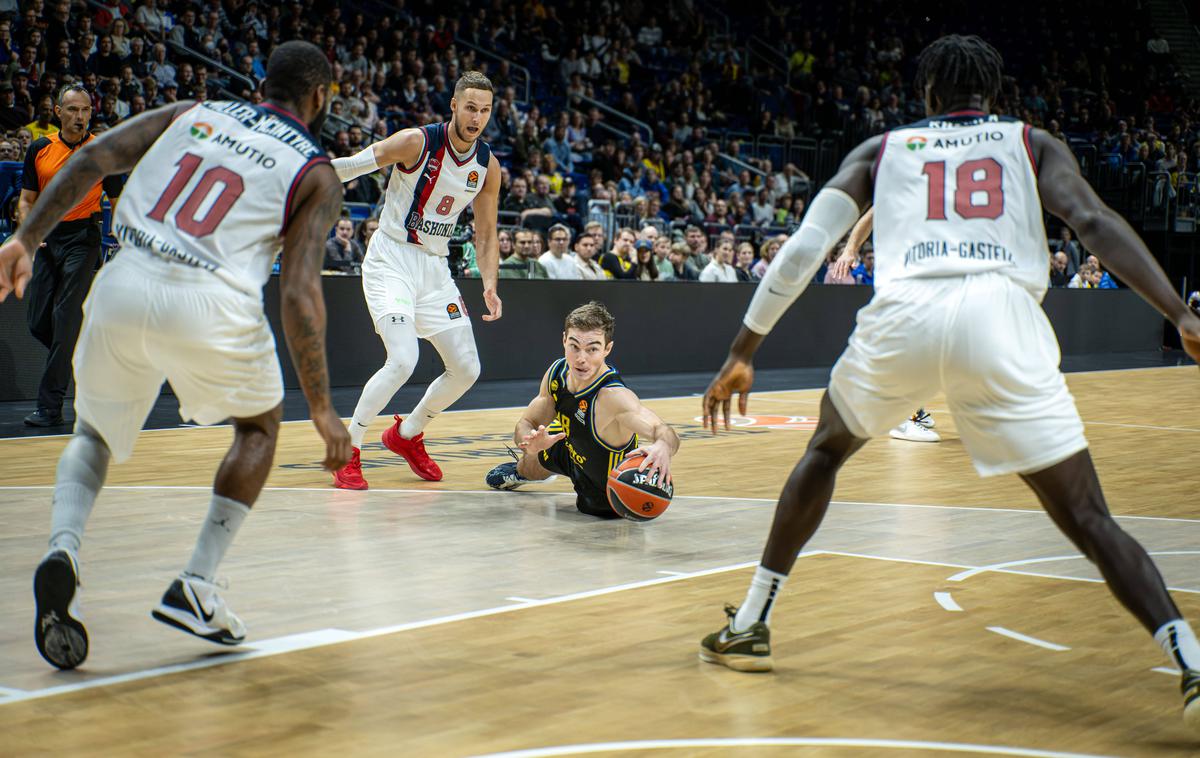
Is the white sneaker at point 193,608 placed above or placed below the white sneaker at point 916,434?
above

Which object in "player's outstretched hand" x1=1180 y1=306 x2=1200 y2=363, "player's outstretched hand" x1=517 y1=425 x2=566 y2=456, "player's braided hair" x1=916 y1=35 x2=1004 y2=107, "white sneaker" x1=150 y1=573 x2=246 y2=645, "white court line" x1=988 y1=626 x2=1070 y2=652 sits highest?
"player's braided hair" x1=916 y1=35 x2=1004 y2=107

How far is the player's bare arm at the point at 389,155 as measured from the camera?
6730mm

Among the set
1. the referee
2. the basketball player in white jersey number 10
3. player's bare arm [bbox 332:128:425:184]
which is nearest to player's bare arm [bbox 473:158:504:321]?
the basketball player in white jersey number 10

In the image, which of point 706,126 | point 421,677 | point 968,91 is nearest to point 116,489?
point 421,677

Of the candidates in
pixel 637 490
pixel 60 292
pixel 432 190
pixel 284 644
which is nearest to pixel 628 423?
pixel 637 490

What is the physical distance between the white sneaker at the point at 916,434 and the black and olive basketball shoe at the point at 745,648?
6.26m

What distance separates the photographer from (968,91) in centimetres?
361

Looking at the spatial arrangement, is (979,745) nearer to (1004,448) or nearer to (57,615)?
(1004,448)

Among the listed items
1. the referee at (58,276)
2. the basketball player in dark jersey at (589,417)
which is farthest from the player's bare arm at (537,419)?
the referee at (58,276)

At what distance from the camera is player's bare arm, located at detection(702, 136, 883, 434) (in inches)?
141

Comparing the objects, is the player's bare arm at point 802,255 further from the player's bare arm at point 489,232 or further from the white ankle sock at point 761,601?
the player's bare arm at point 489,232

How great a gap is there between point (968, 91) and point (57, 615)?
2861 millimetres

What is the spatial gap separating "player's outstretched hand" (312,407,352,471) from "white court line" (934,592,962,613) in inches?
86.9

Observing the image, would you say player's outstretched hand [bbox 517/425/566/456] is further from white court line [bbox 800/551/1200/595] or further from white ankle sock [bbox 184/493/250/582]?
white ankle sock [bbox 184/493/250/582]
